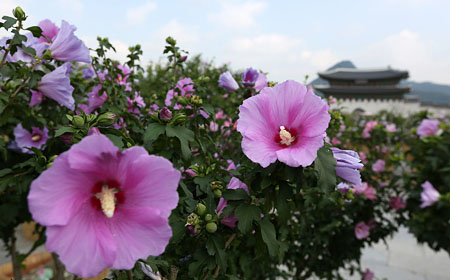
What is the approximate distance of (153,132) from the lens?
0.80 m

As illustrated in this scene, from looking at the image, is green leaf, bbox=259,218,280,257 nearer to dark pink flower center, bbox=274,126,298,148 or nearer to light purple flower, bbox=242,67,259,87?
dark pink flower center, bbox=274,126,298,148

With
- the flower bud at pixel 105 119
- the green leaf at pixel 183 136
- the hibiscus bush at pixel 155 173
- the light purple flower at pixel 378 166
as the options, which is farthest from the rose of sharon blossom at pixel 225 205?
the light purple flower at pixel 378 166

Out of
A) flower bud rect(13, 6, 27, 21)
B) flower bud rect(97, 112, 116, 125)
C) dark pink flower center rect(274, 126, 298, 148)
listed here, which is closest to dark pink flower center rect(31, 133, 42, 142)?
flower bud rect(13, 6, 27, 21)

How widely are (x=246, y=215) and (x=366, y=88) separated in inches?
1144

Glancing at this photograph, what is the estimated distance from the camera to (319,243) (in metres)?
2.52

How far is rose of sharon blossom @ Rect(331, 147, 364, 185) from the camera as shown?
2.33 ft

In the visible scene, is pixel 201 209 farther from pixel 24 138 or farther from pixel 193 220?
pixel 24 138

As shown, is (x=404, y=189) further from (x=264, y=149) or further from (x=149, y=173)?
(x=149, y=173)

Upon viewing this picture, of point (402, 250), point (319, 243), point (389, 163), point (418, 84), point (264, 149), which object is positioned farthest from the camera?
point (418, 84)

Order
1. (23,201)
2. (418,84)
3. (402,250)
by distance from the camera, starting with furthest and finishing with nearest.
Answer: (418,84), (402,250), (23,201)

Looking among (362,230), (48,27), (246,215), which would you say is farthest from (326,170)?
(362,230)

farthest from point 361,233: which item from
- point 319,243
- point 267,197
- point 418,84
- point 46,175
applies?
point 418,84

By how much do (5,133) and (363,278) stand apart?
353cm

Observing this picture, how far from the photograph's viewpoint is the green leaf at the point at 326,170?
65cm
